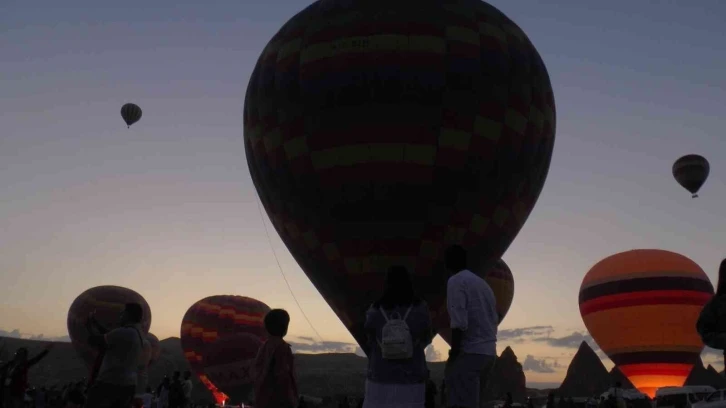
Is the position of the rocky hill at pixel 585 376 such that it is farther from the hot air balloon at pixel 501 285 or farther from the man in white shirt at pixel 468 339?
the man in white shirt at pixel 468 339

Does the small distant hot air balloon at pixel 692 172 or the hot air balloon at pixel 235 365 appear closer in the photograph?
the hot air balloon at pixel 235 365

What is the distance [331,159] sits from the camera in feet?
50.8

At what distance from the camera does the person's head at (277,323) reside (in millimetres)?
6367

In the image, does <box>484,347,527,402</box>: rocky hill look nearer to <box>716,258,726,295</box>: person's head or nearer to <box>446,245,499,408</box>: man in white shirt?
<box>446,245,499,408</box>: man in white shirt

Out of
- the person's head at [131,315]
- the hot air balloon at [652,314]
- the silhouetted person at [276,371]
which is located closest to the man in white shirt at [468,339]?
the silhouetted person at [276,371]

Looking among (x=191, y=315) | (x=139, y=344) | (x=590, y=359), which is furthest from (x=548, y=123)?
(x=590, y=359)

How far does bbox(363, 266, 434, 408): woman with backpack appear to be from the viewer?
5.46 meters

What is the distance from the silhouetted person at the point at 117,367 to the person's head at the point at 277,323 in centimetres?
121

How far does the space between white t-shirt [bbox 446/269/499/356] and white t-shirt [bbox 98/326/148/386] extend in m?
2.85

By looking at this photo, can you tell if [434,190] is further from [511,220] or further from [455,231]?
[511,220]

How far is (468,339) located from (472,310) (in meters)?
0.23

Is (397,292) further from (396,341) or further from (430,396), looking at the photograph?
→ (430,396)

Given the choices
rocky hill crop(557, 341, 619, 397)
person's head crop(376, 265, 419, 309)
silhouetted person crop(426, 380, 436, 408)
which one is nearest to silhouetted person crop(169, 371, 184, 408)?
silhouetted person crop(426, 380, 436, 408)

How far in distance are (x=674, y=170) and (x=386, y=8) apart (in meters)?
22.3
